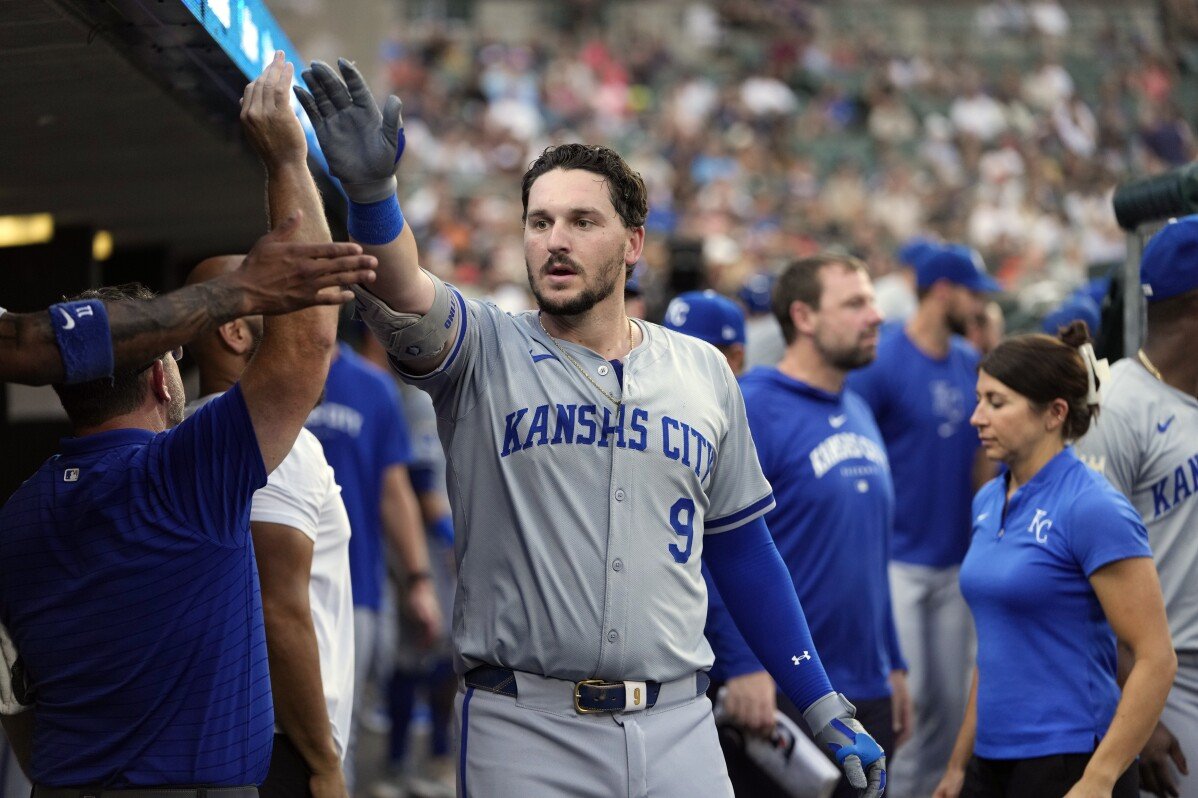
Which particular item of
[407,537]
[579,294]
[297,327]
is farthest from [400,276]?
[407,537]

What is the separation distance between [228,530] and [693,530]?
107 centimetres

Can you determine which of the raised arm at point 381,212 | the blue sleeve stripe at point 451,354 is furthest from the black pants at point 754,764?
the raised arm at point 381,212

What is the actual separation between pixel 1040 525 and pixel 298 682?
2019mm

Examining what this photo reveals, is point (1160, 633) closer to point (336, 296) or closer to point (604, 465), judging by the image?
point (604, 465)

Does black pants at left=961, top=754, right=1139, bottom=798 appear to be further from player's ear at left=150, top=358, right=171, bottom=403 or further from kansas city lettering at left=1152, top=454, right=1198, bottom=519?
player's ear at left=150, top=358, right=171, bottom=403

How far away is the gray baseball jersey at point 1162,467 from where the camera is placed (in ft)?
14.3

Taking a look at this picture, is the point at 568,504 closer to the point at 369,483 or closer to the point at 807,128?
the point at 369,483

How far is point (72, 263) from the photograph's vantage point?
5.30m

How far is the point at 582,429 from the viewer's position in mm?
3209

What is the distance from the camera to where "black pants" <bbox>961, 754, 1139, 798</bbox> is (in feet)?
12.6

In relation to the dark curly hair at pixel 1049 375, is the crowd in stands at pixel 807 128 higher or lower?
higher


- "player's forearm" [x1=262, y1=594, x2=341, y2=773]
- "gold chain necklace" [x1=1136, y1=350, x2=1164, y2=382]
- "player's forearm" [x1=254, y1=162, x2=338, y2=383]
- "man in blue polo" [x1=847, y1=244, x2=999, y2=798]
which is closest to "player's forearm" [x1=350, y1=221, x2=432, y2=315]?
"player's forearm" [x1=254, y1=162, x2=338, y2=383]

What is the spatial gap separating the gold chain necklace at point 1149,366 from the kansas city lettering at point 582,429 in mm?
2031

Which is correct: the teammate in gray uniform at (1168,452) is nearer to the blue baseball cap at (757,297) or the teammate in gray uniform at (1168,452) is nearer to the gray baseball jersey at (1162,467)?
the gray baseball jersey at (1162,467)
